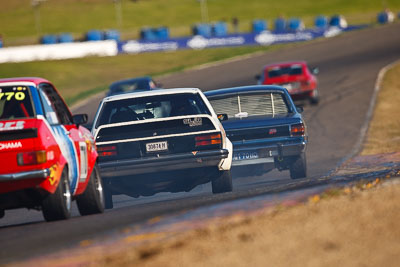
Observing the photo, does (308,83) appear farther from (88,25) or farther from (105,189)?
(88,25)

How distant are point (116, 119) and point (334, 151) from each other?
335 inches

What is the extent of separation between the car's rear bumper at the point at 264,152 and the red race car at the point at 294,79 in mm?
14329

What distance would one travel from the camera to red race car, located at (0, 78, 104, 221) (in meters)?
9.36

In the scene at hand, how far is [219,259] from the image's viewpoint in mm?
6188

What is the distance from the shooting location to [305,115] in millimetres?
27453

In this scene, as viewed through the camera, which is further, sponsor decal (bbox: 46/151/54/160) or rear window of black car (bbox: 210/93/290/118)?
rear window of black car (bbox: 210/93/290/118)

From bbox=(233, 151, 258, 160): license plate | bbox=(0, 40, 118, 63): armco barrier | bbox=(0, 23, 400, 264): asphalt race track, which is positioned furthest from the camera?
bbox=(0, 40, 118, 63): armco barrier

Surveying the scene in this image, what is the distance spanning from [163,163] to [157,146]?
10.3 inches

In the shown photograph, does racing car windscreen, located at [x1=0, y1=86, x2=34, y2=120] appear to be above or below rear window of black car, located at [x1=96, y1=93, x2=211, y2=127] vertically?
above

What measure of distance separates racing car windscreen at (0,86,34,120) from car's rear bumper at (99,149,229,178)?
2168 mm

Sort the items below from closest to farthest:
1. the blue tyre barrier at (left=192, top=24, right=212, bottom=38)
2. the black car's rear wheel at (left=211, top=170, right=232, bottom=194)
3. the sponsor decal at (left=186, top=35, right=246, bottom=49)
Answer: the black car's rear wheel at (left=211, top=170, right=232, bottom=194), the sponsor decal at (left=186, top=35, right=246, bottom=49), the blue tyre barrier at (left=192, top=24, right=212, bottom=38)

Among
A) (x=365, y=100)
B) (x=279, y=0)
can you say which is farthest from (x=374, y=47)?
(x=279, y=0)

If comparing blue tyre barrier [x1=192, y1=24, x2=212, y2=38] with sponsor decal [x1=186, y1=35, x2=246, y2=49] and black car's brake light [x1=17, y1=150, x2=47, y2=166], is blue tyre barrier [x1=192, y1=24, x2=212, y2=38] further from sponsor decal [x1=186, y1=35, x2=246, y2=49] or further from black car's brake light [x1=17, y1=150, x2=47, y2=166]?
black car's brake light [x1=17, y1=150, x2=47, y2=166]

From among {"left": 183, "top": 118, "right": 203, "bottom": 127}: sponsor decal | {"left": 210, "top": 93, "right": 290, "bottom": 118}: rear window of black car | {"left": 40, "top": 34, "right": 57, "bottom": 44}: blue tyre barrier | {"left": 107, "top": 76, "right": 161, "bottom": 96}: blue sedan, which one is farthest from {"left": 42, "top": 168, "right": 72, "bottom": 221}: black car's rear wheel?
{"left": 40, "top": 34, "right": 57, "bottom": 44}: blue tyre barrier
